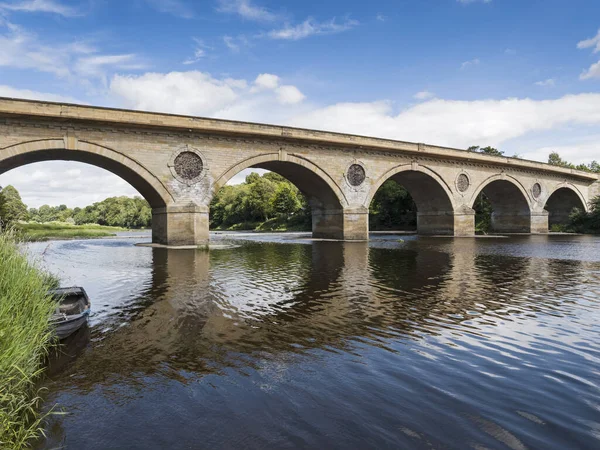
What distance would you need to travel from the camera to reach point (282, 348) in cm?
613

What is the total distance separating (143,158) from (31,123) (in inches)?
214

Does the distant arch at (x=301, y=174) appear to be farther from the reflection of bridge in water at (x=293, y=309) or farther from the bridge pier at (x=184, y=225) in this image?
the reflection of bridge in water at (x=293, y=309)

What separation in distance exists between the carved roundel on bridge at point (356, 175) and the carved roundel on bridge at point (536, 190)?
24207 mm

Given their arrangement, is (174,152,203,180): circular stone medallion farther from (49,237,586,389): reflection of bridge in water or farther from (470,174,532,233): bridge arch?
(470,174,532,233): bridge arch

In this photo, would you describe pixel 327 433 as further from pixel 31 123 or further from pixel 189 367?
pixel 31 123

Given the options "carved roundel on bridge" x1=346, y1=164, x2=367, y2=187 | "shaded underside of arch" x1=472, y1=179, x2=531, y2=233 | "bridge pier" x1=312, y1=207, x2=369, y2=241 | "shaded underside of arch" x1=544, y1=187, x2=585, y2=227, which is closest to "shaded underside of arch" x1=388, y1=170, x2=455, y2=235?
"carved roundel on bridge" x1=346, y1=164, x2=367, y2=187

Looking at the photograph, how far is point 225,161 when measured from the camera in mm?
25516

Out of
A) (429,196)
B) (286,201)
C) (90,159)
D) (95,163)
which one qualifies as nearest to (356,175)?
(429,196)

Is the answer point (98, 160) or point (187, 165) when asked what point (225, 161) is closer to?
point (187, 165)

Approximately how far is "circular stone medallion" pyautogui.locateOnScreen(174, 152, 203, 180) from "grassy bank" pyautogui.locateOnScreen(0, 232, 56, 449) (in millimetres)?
17909

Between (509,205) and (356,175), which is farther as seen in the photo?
(509,205)

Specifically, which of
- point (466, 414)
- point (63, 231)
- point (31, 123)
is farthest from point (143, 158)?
point (63, 231)

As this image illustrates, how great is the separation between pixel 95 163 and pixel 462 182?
30053mm

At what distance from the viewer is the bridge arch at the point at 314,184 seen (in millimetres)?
26544
